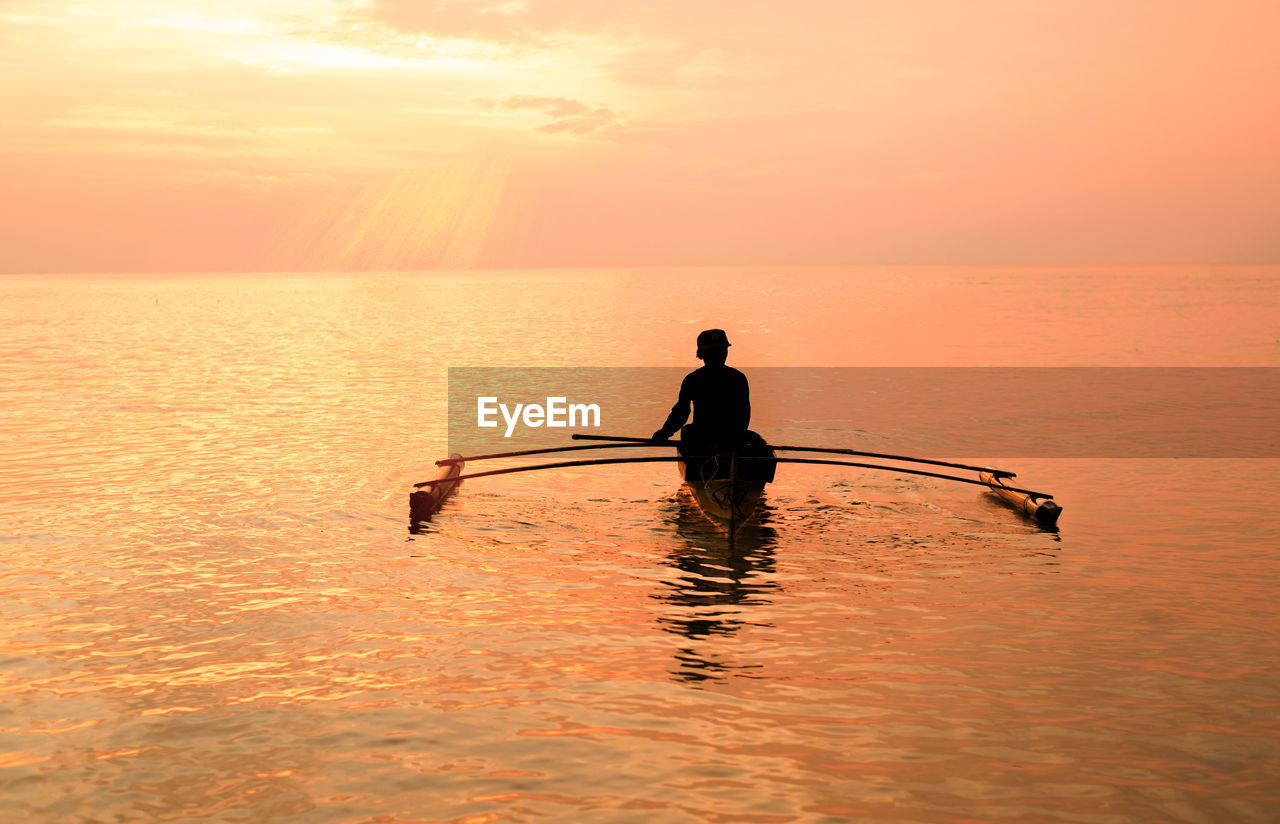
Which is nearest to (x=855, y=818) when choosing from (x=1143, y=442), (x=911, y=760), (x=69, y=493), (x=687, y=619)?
(x=911, y=760)

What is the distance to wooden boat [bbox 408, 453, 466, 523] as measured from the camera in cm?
1466

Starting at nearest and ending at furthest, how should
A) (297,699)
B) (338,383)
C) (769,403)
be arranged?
(297,699), (769,403), (338,383)

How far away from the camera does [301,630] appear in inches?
390

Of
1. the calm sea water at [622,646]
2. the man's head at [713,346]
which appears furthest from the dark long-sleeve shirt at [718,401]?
the calm sea water at [622,646]

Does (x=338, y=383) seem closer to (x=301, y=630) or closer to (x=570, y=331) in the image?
(x=301, y=630)

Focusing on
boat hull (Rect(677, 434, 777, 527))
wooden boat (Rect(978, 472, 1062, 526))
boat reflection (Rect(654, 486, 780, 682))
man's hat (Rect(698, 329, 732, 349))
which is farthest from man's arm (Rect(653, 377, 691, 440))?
wooden boat (Rect(978, 472, 1062, 526))

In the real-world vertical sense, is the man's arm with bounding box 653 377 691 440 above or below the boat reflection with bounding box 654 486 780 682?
Answer: above

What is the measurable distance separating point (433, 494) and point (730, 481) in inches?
178

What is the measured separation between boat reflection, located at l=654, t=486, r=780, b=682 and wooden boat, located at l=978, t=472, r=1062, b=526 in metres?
3.44

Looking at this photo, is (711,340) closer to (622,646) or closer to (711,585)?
(711,585)

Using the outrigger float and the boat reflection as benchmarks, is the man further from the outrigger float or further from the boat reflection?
the boat reflection

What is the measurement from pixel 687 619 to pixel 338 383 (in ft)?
92.1

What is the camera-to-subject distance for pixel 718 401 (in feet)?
48.7

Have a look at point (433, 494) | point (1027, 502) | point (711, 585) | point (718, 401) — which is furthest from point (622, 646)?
point (1027, 502)
